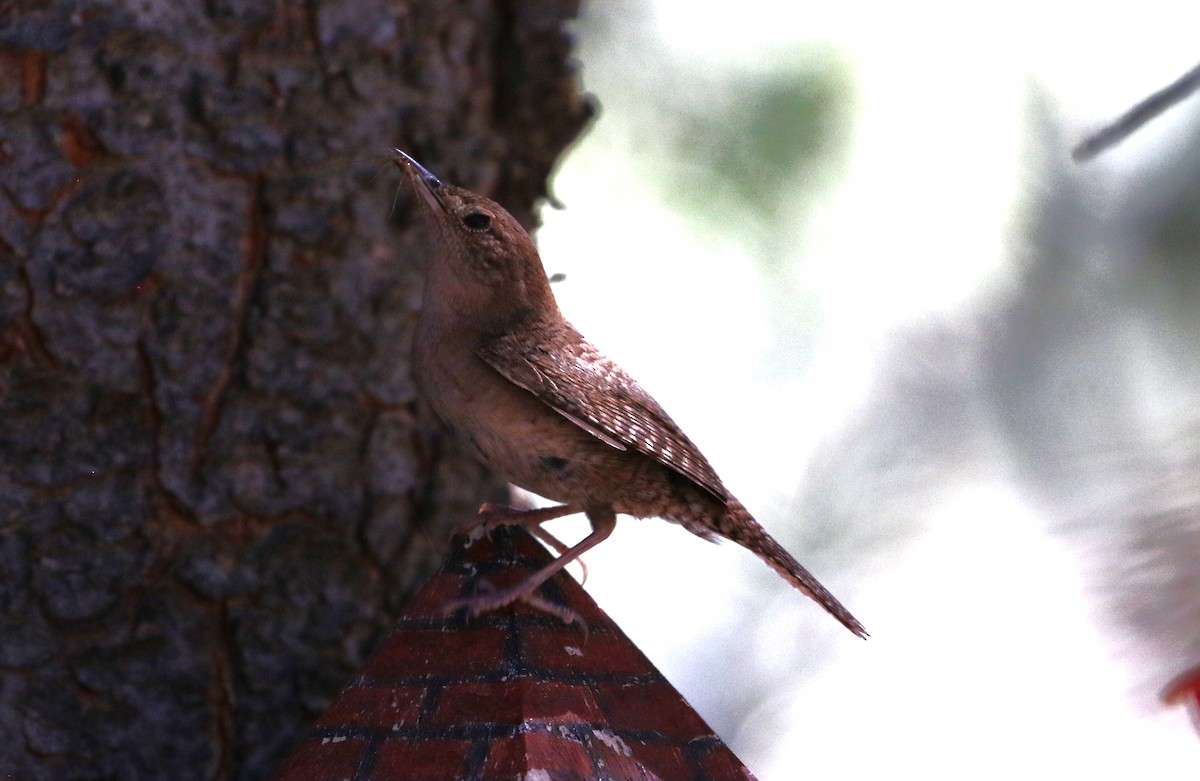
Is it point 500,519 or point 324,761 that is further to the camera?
point 500,519

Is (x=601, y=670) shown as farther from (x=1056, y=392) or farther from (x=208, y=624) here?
(x=1056, y=392)

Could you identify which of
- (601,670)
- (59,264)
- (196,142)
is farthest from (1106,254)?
(59,264)

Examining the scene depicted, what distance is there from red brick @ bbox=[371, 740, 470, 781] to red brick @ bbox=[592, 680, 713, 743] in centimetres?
25

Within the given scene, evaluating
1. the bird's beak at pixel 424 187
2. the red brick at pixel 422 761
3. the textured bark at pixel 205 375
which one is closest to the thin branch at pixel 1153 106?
the red brick at pixel 422 761

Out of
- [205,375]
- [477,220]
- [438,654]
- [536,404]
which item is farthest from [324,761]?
[205,375]

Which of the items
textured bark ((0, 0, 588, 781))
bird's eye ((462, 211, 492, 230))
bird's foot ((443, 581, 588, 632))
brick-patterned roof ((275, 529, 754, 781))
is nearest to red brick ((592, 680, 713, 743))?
brick-patterned roof ((275, 529, 754, 781))

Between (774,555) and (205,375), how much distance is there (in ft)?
4.38

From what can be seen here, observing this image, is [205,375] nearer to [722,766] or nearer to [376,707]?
[376,707]

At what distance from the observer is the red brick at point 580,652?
1.99 meters

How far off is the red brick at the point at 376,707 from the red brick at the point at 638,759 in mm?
275

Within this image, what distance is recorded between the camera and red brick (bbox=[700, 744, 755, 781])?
6.45 feet

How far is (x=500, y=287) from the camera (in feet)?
8.53

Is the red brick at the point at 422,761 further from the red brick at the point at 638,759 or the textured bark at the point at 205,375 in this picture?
the textured bark at the point at 205,375

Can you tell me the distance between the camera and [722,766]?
1.99 meters
